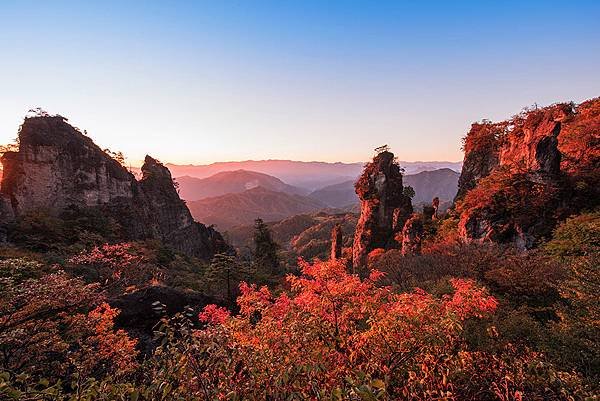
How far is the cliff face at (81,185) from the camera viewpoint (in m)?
39.7

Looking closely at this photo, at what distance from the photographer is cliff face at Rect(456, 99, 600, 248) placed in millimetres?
26781

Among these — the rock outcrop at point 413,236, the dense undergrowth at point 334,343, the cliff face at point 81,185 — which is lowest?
the rock outcrop at point 413,236

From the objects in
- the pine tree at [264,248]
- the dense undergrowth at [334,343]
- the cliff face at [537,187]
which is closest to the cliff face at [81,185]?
the pine tree at [264,248]

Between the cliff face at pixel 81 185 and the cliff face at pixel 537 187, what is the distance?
53.4 meters

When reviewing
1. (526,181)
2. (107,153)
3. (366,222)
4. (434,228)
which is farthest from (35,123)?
(526,181)

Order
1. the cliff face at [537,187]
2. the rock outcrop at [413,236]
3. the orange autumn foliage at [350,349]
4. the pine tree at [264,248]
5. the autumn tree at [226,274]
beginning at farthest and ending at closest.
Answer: the pine tree at [264,248], the rock outcrop at [413,236], the autumn tree at [226,274], the cliff face at [537,187], the orange autumn foliage at [350,349]

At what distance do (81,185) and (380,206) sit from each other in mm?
48737

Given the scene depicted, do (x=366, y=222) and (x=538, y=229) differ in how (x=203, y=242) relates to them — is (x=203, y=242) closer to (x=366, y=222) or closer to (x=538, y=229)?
(x=366, y=222)

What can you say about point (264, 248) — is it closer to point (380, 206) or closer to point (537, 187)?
point (380, 206)

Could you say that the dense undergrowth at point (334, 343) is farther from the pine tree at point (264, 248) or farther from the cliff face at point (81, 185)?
the pine tree at point (264, 248)

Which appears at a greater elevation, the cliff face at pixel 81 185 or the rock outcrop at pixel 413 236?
the cliff face at pixel 81 185

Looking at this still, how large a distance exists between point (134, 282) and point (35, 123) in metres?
34.0

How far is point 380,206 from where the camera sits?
48.9 meters

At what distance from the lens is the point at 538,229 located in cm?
2648
